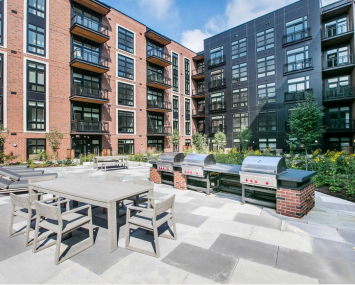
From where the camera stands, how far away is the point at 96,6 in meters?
19.6

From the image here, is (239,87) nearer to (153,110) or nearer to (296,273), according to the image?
(153,110)

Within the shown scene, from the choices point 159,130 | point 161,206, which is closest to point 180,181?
point 161,206

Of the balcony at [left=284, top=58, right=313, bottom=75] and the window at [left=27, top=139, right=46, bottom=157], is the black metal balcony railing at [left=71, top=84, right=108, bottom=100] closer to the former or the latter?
the window at [left=27, top=139, right=46, bottom=157]

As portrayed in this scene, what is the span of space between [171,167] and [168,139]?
65.3 feet

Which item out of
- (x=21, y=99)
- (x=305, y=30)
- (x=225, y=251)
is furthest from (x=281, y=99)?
(x=21, y=99)

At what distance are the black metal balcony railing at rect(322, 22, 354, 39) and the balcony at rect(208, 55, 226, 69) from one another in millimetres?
10845

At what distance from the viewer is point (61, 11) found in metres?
18.2

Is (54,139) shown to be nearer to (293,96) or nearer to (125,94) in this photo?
(125,94)

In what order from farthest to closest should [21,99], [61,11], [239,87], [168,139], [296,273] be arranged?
[168,139]
[239,87]
[61,11]
[21,99]
[296,273]

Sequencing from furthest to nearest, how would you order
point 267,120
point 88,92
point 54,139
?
point 267,120 → point 88,92 → point 54,139

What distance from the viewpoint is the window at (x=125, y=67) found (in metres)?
22.6

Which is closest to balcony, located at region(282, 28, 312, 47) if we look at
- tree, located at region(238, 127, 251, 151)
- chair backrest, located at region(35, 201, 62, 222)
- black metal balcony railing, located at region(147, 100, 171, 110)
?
tree, located at region(238, 127, 251, 151)

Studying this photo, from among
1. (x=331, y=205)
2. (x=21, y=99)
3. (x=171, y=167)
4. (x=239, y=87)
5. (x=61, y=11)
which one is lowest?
(x=331, y=205)

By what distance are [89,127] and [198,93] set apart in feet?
62.0
